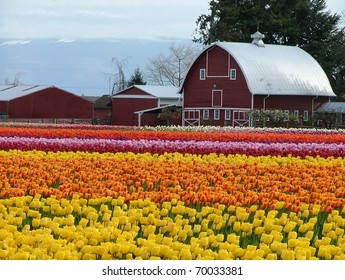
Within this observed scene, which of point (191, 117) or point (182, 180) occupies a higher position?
point (191, 117)

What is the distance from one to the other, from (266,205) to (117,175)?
3.11 meters

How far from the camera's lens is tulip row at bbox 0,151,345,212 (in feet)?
29.9

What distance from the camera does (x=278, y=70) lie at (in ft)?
171

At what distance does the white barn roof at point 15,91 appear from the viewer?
6087 centimetres

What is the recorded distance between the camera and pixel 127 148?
58.3ft

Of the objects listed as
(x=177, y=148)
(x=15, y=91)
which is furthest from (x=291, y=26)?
(x=177, y=148)

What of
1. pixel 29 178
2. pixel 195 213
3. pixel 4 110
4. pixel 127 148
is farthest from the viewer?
pixel 4 110

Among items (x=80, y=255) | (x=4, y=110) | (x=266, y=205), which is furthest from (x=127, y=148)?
(x=4, y=110)

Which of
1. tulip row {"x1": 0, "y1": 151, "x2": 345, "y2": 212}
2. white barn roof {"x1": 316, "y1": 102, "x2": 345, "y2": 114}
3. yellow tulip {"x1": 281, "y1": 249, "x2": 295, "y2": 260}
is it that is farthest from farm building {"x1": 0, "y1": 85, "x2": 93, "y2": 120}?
yellow tulip {"x1": 281, "y1": 249, "x2": 295, "y2": 260}

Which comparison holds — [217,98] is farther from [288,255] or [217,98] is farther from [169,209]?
[288,255]

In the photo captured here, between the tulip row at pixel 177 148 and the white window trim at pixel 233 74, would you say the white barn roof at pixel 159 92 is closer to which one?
the white window trim at pixel 233 74

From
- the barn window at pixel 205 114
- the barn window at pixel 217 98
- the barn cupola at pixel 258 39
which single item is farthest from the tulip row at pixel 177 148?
the barn cupola at pixel 258 39

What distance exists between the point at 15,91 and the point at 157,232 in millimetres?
59182

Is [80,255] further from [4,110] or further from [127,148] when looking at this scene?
[4,110]
